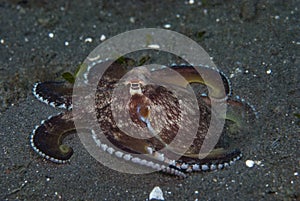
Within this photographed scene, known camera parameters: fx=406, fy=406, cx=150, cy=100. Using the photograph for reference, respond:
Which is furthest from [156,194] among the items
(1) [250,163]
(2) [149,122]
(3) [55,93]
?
(3) [55,93]

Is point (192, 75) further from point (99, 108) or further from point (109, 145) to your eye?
point (109, 145)

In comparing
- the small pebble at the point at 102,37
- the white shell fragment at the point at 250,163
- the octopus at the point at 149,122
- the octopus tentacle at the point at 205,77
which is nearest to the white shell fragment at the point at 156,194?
the octopus at the point at 149,122

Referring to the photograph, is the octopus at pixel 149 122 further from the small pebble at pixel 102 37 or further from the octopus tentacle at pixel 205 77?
the small pebble at pixel 102 37

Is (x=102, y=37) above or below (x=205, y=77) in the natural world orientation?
below

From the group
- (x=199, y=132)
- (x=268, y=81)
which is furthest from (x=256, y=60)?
(x=199, y=132)

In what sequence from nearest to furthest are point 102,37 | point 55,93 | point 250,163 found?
point 250,163
point 55,93
point 102,37

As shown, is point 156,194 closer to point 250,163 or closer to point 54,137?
point 250,163
